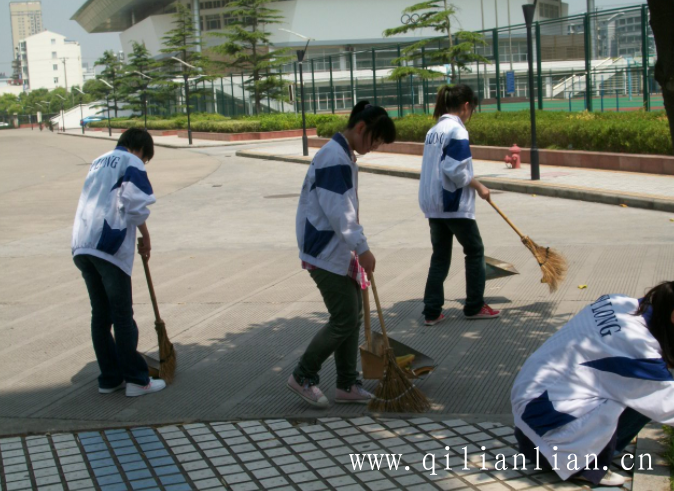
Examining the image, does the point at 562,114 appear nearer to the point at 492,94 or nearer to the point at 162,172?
the point at 492,94

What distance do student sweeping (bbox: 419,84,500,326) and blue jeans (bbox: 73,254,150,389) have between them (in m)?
2.43

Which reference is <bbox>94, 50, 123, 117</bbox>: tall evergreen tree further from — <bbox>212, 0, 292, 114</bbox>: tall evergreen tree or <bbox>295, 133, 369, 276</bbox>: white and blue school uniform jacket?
<bbox>295, 133, 369, 276</bbox>: white and blue school uniform jacket

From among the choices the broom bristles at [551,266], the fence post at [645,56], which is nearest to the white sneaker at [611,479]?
the broom bristles at [551,266]

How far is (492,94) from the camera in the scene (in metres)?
26.9

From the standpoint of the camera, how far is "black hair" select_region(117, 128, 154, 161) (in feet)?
17.7

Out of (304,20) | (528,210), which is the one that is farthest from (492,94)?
(304,20)

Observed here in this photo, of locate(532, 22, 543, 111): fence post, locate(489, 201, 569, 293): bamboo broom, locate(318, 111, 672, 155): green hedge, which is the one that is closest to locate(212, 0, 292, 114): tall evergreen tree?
locate(318, 111, 672, 155): green hedge

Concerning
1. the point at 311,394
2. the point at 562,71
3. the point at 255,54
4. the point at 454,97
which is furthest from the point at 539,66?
the point at 255,54

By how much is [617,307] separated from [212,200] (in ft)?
45.2

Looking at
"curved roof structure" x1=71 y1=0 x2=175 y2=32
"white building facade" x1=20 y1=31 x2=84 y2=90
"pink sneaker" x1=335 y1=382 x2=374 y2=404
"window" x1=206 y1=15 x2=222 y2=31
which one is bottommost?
"pink sneaker" x1=335 y1=382 x2=374 y2=404

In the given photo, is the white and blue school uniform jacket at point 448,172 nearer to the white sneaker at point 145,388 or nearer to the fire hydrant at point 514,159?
the white sneaker at point 145,388

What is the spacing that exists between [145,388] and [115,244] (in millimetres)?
991

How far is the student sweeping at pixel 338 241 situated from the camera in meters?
4.66

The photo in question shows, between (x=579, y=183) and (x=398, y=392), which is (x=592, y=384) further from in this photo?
(x=579, y=183)
